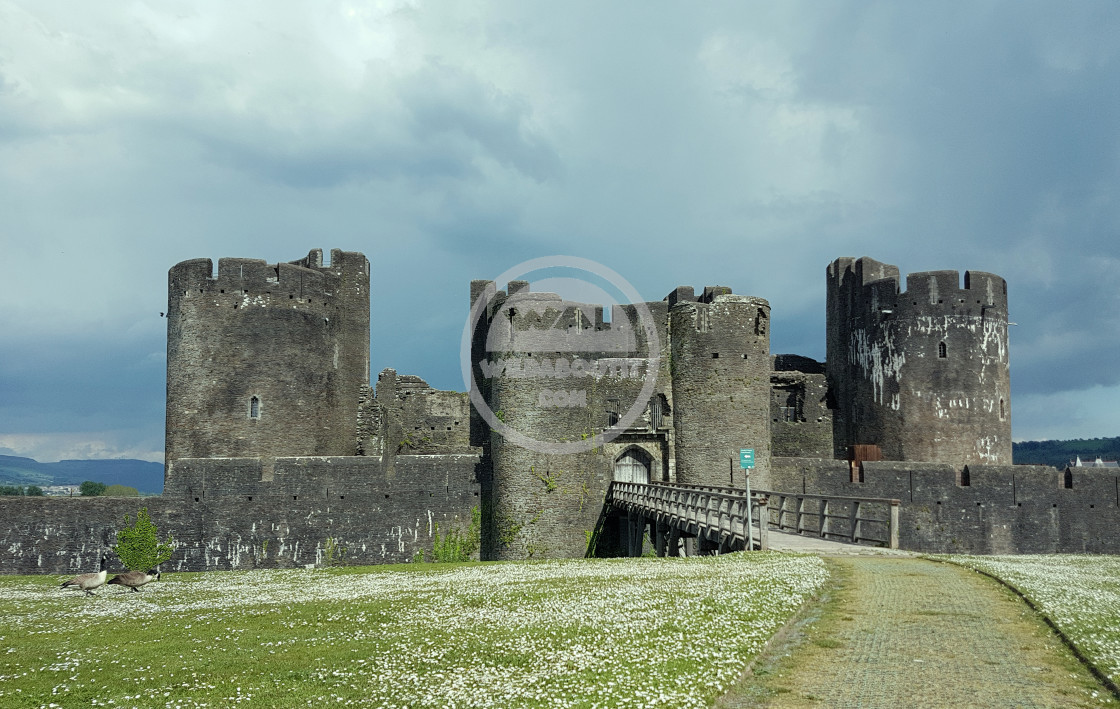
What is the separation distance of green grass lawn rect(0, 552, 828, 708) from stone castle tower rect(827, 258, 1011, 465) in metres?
24.1

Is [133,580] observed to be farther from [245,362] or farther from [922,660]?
[922,660]

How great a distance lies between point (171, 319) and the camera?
3719 centimetres

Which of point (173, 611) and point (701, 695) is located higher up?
point (701, 695)

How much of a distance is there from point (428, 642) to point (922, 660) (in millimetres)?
6348

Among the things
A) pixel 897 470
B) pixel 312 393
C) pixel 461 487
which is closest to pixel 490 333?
pixel 461 487

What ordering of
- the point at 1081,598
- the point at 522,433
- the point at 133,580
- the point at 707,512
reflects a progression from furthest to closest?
the point at 522,433
the point at 707,512
the point at 133,580
the point at 1081,598

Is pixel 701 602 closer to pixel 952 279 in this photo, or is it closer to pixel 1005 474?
pixel 1005 474

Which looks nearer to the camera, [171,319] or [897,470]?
[897,470]

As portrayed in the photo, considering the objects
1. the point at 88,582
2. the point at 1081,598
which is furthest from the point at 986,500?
the point at 88,582

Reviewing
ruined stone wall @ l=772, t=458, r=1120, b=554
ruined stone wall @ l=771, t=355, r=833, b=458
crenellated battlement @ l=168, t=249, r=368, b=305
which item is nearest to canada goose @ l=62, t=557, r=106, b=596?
crenellated battlement @ l=168, t=249, r=368, b=305

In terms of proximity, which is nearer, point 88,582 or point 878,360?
point 88,582

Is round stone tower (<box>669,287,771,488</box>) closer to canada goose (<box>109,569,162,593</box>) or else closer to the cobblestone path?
canada goose (<box>109,569,162,593</box>)

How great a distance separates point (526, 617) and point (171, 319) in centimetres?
2947

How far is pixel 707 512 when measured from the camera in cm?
2397
